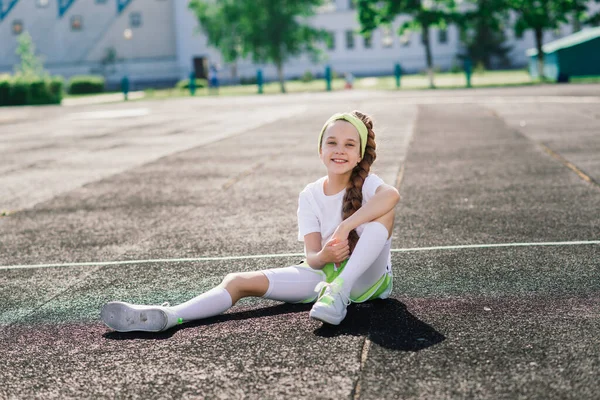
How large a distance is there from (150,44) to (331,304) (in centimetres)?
7418

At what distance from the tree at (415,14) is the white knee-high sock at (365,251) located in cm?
3774

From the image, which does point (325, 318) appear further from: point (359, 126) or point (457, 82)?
point (457, 82)

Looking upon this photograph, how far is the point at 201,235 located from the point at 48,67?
236 ft

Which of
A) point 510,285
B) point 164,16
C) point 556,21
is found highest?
point 164,16

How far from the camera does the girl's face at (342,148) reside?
176 inches

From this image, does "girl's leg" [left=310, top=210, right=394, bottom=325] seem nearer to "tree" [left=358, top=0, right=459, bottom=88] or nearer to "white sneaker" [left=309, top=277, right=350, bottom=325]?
"white sneaker" [left=309, top=277, right=350, bottom=325]

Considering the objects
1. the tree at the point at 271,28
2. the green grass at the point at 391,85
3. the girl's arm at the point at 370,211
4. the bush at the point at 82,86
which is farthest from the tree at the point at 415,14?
the girl's arm at the point at 370,211

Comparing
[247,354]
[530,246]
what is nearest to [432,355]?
[247,354]

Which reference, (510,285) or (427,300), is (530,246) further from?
(427,300)

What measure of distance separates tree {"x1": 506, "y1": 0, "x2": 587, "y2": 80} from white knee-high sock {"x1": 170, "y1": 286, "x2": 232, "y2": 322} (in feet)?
131

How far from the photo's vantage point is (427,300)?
4.65m

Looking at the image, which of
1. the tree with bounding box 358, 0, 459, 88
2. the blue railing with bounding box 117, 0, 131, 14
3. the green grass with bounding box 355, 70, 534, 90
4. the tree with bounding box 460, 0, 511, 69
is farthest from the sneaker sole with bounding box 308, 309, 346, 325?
the blue railing with bounding box 117, 0, 131, 14

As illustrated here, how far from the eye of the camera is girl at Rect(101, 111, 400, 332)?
4227mm

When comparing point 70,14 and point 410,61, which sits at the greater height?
point 70,14
